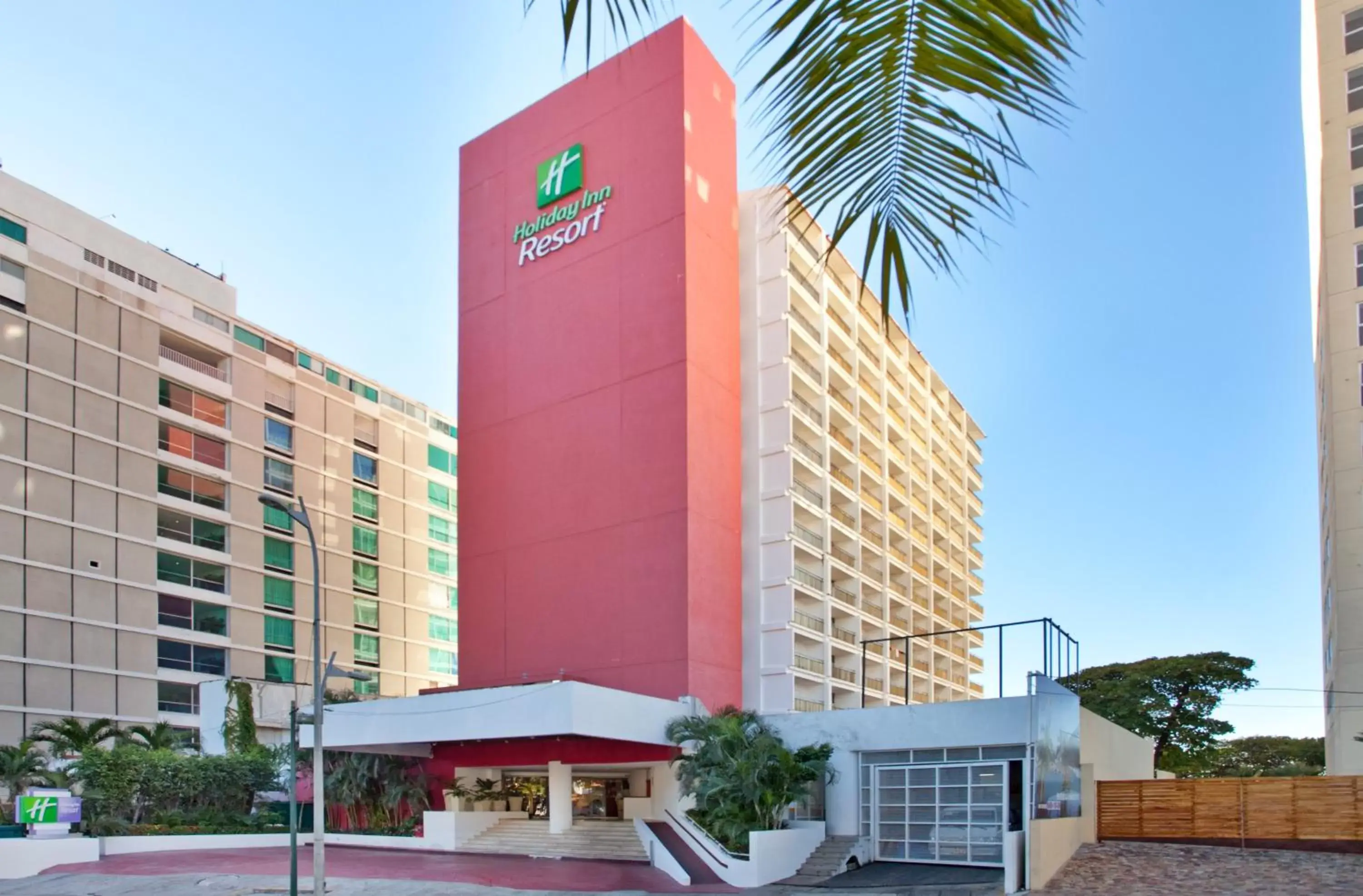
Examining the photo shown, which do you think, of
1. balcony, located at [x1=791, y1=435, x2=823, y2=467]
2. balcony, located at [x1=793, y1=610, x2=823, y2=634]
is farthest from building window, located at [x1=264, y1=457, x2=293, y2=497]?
balcony, located at [x1=793, y1=610, x2=823, y2=634]

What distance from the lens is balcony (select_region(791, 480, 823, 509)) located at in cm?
4528

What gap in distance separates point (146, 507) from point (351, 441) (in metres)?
14.5

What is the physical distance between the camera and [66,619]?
2111 inches

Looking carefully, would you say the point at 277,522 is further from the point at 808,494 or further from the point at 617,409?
the point at 617,409

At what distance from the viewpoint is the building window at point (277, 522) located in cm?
6494

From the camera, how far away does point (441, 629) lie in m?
75.7

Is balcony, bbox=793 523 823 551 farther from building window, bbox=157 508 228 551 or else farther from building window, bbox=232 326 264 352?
building window, bbox=232 326 264 352

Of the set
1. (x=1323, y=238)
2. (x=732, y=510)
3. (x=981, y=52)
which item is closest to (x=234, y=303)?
(x=732, y=510)

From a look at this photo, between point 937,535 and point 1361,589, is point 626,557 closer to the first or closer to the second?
point 1361,589

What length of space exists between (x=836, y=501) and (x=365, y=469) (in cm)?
3105

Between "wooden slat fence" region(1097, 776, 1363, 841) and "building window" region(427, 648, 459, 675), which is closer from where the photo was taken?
"wooden slat fence" region(1097, 776, 1363, 841)

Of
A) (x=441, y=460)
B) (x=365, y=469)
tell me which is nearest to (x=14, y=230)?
(x=365, y=469)

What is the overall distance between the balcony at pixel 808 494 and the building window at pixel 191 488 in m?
30.6

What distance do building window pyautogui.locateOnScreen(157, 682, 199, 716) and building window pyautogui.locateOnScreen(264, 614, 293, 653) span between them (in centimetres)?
497
